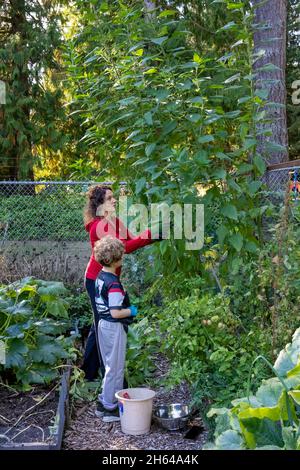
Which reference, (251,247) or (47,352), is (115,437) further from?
(251,247)

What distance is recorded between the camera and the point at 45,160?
49.5 ft

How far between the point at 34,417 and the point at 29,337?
0.71 meters

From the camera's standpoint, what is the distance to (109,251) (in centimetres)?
361

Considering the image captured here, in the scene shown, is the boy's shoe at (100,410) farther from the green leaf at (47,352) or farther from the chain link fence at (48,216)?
the chain link fence at (48,216)

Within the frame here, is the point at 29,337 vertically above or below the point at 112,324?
→ below

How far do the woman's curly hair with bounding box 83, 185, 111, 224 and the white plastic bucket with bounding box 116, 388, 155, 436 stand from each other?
4.80ft

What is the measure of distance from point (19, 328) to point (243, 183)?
5.77ft

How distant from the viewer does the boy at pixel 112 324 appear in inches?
141

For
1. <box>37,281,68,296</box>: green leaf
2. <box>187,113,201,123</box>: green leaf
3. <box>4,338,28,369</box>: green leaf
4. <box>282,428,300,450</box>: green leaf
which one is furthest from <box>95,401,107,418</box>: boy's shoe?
<box>282,428,300,450</box>: green leaf

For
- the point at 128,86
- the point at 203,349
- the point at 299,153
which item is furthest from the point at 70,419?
the point at 299,153

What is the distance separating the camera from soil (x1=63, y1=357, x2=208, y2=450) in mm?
3145

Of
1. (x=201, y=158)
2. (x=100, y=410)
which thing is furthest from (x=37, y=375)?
(x=201, y=158)

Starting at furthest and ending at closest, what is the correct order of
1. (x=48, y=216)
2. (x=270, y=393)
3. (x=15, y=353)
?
(x=48, y=216), (x=15, y=353), (x=270, y=393)
